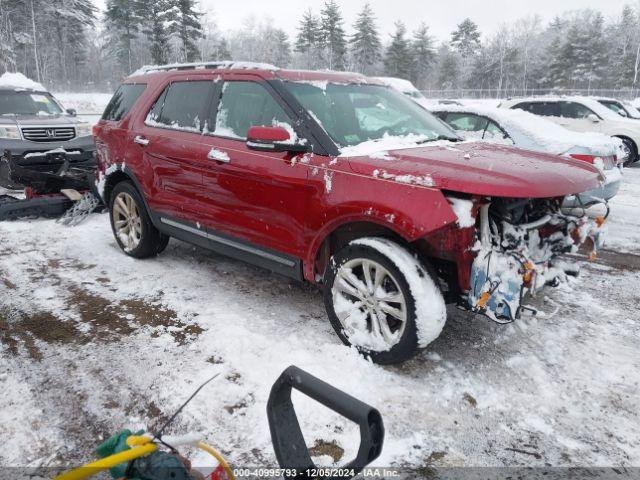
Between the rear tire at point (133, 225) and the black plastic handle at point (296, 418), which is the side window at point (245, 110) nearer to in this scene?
the rear tire at point (133, 225)

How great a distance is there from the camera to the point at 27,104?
32.4 ft

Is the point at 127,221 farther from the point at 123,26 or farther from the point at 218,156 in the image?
the point at 123,26

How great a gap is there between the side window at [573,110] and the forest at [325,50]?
40.0 m

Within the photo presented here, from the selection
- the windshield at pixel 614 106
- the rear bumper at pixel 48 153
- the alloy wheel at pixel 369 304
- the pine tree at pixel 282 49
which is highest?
the pine tree at pixel 282 49

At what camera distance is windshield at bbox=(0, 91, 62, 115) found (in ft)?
31.5

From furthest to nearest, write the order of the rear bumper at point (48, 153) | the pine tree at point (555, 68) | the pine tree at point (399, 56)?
the pine tree at point (399, 56) → the pine tree at point (555, 68) → the rear bumper at point (48, 153)

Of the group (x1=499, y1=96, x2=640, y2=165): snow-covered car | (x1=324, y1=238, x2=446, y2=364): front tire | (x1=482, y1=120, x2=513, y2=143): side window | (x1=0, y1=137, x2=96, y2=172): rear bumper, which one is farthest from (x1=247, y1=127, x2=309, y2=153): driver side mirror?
(x1=499, y1=96, x2=640, y2=165): snow-covered car

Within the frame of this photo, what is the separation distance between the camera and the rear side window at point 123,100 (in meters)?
5.16

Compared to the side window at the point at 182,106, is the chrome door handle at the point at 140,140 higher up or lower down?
lower down

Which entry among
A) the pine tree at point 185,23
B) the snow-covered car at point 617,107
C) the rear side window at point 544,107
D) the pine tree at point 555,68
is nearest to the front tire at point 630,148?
the rear side window at point 544,107

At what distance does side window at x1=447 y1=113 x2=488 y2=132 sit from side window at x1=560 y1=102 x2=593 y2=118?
21.5ft

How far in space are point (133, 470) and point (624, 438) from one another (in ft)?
8.15

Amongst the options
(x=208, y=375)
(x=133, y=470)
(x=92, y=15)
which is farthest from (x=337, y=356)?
(x=92, y=15)

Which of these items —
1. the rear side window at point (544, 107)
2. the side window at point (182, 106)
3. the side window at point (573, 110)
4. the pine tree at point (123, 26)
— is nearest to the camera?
the side window at point (182, 106)
